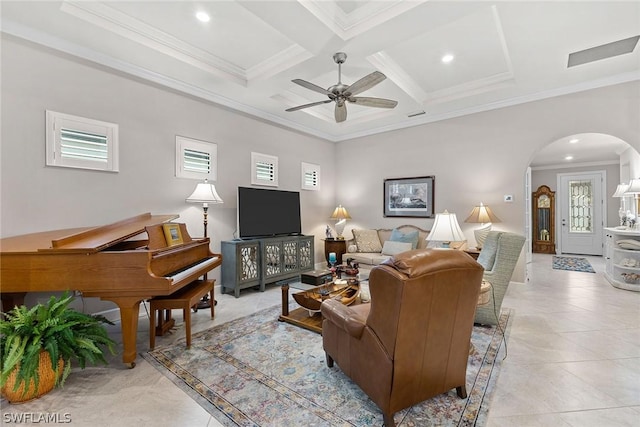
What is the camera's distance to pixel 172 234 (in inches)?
113

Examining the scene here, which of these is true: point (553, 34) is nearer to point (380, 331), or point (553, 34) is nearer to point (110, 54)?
point (380, 331)

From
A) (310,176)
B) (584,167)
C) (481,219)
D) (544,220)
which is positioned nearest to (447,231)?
(481,219)

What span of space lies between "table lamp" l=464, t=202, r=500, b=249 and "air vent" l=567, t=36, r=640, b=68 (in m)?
2.22

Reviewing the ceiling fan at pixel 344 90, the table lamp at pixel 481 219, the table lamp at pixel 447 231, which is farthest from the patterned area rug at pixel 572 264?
the ceiling fan at pixel 344 90

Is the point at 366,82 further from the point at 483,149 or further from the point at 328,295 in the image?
the point at 483,149

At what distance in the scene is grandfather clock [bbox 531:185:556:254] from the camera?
838 cm

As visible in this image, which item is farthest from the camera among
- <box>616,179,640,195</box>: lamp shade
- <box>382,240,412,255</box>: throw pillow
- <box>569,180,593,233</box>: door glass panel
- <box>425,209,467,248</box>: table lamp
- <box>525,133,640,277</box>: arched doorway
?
<box>569,180,593,233</box>: door glass panel

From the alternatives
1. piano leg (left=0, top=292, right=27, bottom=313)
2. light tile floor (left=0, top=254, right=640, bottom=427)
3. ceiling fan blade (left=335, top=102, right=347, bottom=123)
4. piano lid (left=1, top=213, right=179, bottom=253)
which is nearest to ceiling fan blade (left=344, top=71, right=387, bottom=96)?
ceiling fan blade (left=335, top=102, right=347, bottom=123)

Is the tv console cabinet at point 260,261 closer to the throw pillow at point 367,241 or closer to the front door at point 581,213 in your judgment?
the throw pillow at point 367,241

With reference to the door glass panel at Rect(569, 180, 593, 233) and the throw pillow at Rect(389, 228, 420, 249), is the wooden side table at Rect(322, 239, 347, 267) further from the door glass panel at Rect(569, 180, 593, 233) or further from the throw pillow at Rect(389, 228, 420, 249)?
the door glass panel at Rect(569, 180, 593, 233)

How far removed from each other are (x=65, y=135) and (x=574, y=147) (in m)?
9.23

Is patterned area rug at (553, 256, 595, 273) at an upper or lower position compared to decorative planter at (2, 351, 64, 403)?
lower

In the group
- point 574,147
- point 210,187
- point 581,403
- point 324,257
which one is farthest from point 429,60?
point 574,147

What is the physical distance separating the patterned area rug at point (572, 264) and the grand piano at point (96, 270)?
746 centimetres
